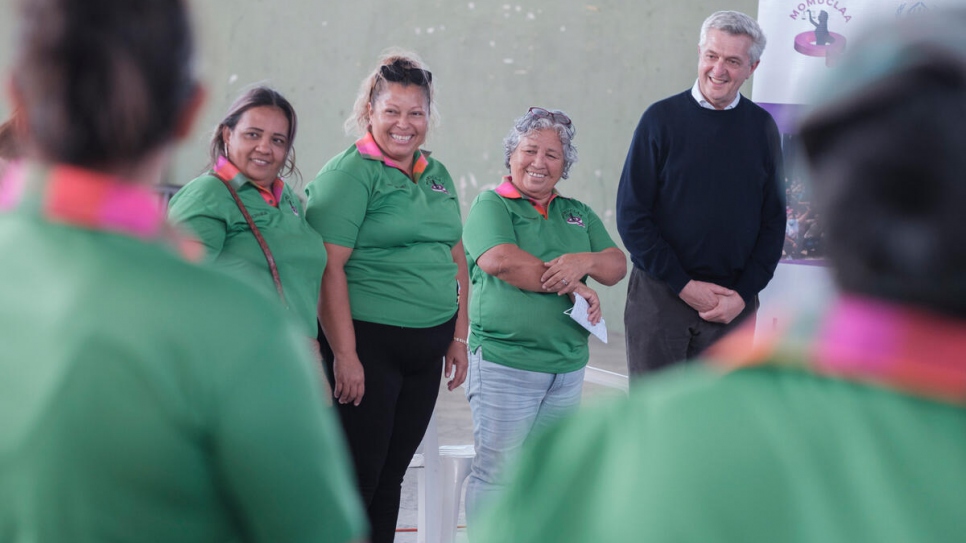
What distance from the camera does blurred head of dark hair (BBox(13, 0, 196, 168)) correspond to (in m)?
0.75

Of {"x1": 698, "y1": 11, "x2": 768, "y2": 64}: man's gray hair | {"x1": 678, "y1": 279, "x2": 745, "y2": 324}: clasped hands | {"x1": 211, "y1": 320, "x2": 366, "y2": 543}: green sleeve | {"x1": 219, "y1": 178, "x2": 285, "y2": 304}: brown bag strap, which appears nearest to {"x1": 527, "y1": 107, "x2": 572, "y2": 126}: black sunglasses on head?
{"x1": 698, "y1": 11, "x2": 768, "y2": 64}: man's gray hair

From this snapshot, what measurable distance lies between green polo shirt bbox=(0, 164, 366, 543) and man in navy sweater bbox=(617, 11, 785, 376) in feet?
7.39

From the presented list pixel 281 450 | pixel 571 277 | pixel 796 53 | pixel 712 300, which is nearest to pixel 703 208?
pixel 712 300

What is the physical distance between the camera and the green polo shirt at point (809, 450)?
1.63 ft

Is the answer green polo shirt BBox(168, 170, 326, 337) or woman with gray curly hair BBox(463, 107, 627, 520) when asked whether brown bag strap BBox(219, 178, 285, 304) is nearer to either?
green polo shirt BBox(168, 170, 326, 337)

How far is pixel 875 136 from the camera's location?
0.51m

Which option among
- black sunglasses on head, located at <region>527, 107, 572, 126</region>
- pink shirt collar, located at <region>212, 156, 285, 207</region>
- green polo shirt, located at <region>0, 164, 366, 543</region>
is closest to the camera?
green polo shirt, located at <region>0, 164, 366, 543</region>

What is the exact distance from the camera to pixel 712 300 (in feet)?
9.58

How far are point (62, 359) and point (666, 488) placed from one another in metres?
0.47

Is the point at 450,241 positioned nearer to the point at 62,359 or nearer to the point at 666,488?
the point at 62,359

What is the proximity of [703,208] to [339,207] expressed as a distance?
1.13 m

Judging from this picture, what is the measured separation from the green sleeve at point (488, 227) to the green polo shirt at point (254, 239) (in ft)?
1.73

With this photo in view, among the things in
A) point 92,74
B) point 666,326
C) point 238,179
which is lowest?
point 666,326

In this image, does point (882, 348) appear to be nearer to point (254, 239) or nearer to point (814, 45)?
point (254, 239)
